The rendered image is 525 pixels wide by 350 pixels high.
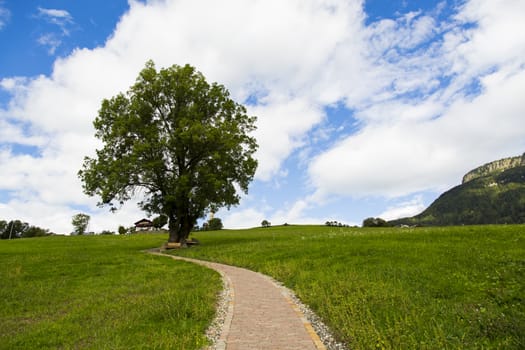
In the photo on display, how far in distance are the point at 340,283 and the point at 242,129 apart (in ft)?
96.3

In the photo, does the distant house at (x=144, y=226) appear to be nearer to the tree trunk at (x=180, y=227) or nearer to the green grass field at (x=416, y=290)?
the tree trunk at (x=180, y=227)

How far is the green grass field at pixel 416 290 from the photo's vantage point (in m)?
8.02

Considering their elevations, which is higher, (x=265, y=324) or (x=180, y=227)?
(x=180, y=227)

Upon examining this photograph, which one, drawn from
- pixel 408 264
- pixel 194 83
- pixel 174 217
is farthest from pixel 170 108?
pixel 408 264

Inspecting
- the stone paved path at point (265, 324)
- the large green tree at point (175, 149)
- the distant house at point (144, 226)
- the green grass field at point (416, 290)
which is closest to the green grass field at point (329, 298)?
the green grass field at point (416, 290)

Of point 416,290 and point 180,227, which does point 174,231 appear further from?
point 416,290

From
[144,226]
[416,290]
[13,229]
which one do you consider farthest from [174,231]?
[13,229]

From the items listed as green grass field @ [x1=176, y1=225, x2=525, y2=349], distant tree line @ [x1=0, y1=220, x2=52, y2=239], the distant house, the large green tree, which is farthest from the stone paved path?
distant tree line @ [x1=0, y1=220, x2=52, y2=239]

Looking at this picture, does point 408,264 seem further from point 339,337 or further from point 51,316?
point 51,316

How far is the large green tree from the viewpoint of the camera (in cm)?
3484

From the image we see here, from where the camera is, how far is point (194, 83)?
38625mm

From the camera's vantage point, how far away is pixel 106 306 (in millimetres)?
12547

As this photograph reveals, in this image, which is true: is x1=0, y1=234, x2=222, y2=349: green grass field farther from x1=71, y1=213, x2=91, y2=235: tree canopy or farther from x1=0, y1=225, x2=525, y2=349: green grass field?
x1=71, y1=213, x2=91, y2=235: tree canopy

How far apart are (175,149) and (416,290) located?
28.3 meters
